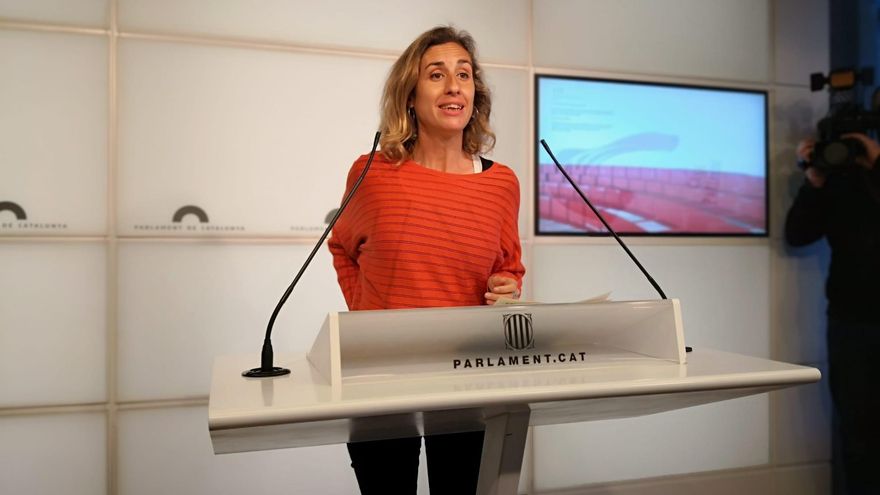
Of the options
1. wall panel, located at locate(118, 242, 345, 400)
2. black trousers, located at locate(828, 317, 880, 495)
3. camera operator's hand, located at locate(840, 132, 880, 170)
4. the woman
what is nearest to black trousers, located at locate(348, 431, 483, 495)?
the woman

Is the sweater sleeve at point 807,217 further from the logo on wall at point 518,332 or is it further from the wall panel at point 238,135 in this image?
the logo on wall at point 518,332

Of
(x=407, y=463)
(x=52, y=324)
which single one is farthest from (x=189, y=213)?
(x=407, y=463)

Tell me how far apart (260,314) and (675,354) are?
1.57 m

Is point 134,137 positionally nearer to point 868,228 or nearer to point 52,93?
point 52,93

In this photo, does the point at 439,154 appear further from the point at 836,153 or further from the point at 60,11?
the point at 836,153

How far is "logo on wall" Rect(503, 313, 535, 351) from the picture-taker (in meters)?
1.06

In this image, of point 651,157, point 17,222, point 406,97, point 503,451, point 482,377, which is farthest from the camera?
point 651,157

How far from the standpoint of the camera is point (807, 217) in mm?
2777

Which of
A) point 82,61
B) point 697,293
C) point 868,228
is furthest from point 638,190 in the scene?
point 82,61

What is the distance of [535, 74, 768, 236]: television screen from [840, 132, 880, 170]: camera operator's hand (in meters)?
0.37

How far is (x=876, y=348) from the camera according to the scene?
2.61 m

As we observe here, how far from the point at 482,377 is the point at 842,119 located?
235 cm

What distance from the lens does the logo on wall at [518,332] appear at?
3.47ft

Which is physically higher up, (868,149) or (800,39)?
(800,39)
